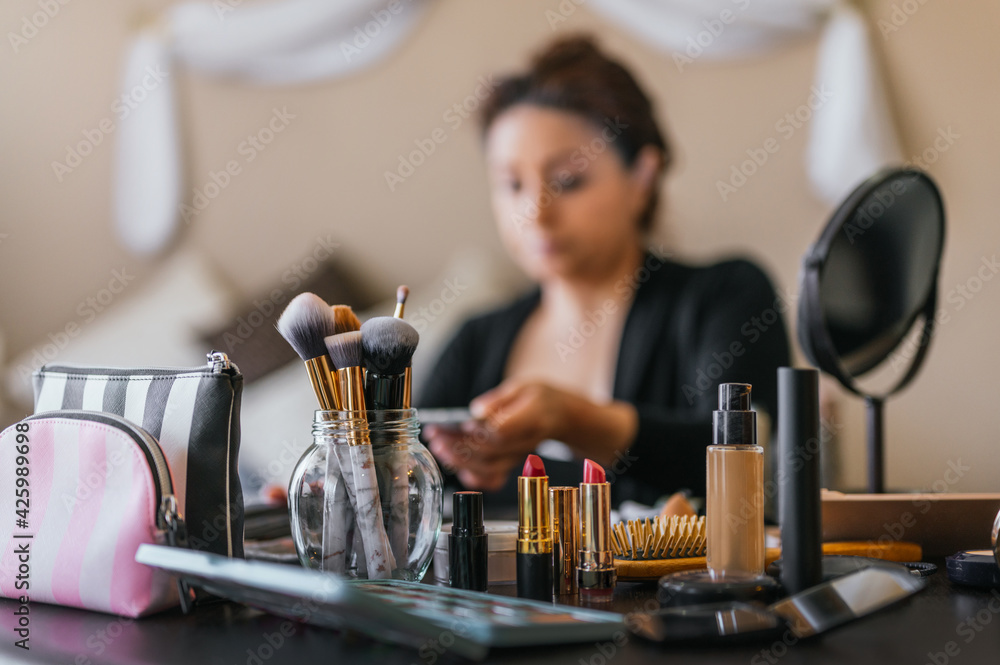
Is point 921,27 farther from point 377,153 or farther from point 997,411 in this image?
point 377,153

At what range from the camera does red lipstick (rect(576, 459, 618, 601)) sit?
49 centimetres

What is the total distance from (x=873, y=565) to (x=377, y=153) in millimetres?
1525

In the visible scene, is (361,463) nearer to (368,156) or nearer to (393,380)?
(393,380)

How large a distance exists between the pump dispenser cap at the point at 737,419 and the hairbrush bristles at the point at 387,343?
179mm

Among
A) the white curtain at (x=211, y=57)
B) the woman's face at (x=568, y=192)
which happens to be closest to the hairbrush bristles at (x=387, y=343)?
the woman's face at (x=568, y=192)

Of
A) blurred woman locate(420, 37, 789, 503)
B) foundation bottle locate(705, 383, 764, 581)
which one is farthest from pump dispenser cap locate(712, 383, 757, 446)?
blurred woman locate(420, 37, 789, 503)

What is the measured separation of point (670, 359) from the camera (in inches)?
56.6

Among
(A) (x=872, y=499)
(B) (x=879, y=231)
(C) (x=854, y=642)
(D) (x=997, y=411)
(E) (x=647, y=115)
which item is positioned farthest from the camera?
(E) (x=647, y=115)

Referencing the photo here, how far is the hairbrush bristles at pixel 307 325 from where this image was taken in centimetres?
48

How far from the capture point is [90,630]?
43 cm

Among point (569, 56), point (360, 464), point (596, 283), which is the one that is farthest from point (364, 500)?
point (569, 56)

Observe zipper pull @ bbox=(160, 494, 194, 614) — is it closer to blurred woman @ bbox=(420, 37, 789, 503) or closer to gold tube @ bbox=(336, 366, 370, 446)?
gold tube @ bbox=(336, 366, 370, 446)

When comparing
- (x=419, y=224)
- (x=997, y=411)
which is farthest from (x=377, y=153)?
(x=997, y=411)

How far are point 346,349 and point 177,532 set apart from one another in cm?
13
